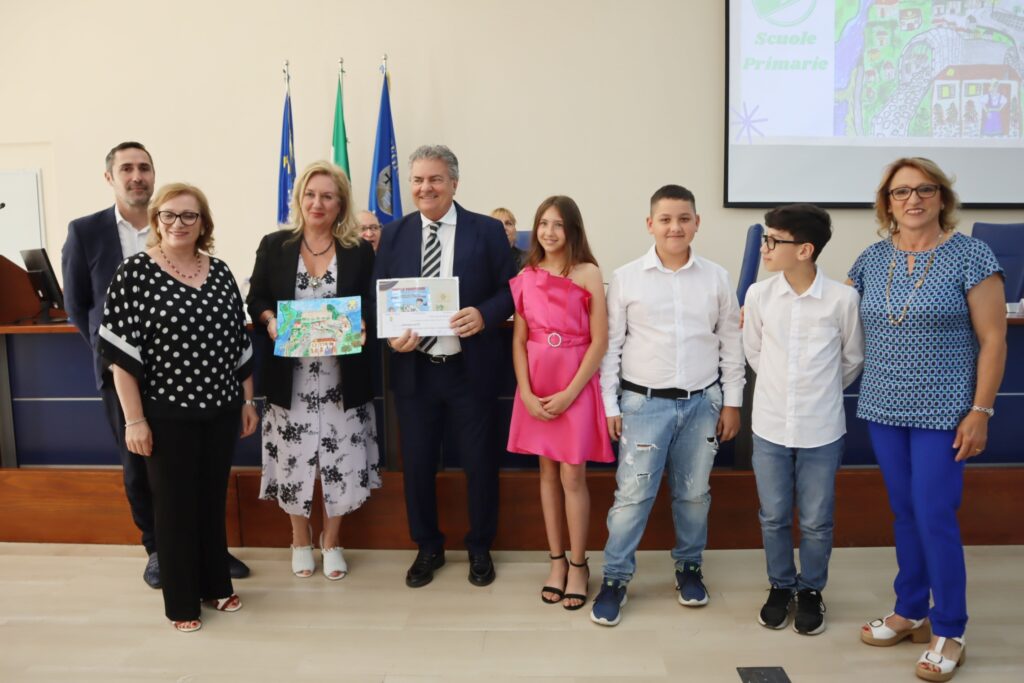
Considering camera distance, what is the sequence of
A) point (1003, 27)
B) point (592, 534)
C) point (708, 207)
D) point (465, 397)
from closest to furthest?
1. point (465, 397)
2. point (592, 534)
3. point (1003, 27)
4. point (708, 207)

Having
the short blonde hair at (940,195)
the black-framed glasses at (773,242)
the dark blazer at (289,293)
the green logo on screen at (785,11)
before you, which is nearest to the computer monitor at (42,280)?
the dark blazer at (289,293)

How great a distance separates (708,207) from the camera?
18.1 ft

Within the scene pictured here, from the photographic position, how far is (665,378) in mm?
2258

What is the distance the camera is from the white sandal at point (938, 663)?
192 centimetres

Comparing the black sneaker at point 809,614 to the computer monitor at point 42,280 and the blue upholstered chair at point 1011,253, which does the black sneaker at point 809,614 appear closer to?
the blue upholstered chair at point 1011,253

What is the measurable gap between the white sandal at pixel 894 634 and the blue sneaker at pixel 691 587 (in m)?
0.51


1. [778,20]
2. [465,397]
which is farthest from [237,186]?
[778,20]

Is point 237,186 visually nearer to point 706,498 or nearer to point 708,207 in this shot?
point 708,207

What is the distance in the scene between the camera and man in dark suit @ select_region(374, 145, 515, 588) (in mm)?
2508

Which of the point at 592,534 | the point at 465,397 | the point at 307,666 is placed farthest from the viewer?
the point at 592,534

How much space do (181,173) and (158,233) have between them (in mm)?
3963

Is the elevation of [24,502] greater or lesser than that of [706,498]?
lesser

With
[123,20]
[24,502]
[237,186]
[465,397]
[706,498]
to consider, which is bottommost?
[24,502]

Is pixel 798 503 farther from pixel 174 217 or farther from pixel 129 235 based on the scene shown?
pixel 129 235
